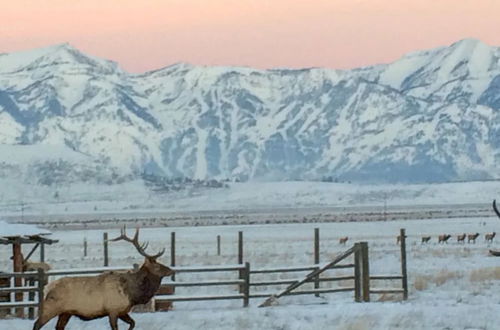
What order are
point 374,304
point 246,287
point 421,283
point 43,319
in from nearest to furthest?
1. point 43,319
2. point 374,304
3. point 246,287
4. point 421,283

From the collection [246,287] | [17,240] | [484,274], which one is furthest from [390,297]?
[17,240]

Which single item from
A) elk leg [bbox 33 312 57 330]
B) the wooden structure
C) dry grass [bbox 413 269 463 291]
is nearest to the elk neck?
elk leg [bbox 33 312 57 330]

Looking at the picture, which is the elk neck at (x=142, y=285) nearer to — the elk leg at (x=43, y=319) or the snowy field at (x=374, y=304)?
the elk leg at (x=43, y=319)

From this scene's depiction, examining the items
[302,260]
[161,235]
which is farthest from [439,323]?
[161,235]

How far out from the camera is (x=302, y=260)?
135ft

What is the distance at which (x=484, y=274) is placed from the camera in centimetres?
3028

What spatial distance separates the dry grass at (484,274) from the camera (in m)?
29.2

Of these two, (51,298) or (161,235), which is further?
(161,235)

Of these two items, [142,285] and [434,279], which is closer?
[142,285]

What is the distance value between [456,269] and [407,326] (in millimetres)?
13441

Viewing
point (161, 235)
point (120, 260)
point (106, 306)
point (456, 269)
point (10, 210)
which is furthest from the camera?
point (10, 210)

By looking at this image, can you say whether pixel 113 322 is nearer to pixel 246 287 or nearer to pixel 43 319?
pixel 43 319

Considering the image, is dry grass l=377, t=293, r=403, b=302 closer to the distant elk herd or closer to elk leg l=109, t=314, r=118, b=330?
the distant elk herd

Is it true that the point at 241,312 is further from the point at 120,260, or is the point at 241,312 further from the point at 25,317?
the point at 120,260
